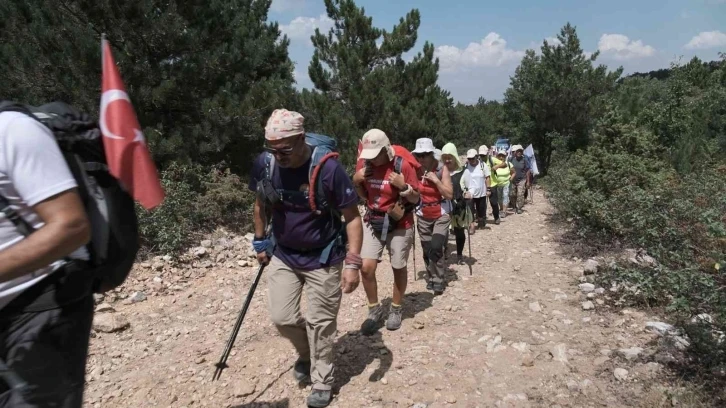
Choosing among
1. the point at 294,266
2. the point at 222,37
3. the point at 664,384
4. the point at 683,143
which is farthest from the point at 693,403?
the point at 683,143

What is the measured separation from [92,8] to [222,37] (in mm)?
2015

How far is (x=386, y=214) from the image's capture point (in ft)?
14.0

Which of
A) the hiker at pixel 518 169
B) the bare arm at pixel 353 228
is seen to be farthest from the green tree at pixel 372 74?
the bare arm at pixel 353 228

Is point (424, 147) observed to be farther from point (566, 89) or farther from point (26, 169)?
point (566, 89)

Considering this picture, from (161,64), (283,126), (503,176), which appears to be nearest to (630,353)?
(283,126)

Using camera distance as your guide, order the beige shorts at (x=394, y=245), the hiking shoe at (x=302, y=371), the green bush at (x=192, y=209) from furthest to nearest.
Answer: the green bush at (x=192, y=209) < the beige shorts at (x=394, y=245) < the hiking shoe at (x=302, y=371)

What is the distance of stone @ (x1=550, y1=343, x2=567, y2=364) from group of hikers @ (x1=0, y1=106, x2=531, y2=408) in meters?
1.33

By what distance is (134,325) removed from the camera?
4902 mm

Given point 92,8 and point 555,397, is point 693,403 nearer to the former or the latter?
point 555,397

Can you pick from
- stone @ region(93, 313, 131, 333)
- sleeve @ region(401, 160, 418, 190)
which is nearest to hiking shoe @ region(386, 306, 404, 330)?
sleeve @ region(401, 160, 418, 190)

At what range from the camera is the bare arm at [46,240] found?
4.80ft

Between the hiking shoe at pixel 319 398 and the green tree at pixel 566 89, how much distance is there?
19610mm

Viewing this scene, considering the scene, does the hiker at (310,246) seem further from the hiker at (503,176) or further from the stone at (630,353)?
the hiker at (503,176)

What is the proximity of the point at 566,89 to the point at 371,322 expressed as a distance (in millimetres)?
19372
